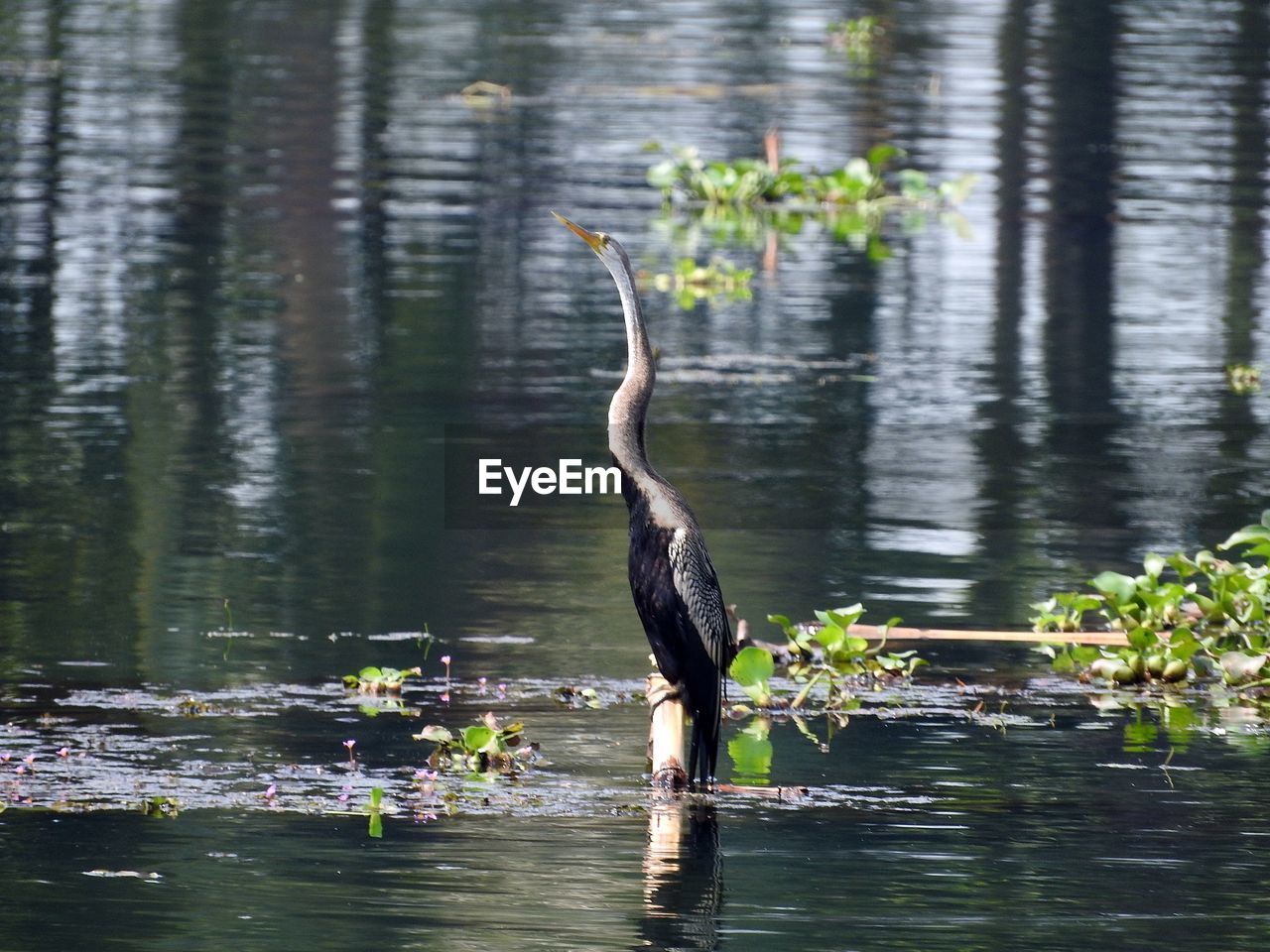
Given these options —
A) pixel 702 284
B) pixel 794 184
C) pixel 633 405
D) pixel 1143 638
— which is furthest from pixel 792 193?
pixel 633 405

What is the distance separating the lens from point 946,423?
15492 millimetres

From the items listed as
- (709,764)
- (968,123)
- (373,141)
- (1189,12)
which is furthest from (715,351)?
(1189,12)

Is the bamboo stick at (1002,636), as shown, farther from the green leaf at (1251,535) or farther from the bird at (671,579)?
the bird at (671,579)

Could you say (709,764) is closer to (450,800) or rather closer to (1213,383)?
(450,800)

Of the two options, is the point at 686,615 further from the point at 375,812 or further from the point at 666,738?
the point at 375,812

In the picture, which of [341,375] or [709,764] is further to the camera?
[341,375]

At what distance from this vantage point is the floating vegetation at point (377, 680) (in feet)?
30.7

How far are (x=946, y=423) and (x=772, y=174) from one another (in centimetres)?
1112

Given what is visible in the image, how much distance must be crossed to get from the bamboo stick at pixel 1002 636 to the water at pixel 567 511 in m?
0.08

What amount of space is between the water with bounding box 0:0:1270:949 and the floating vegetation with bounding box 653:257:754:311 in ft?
1.37

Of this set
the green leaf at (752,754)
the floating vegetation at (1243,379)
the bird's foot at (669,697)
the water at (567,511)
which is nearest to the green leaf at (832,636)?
the water at (567,511)

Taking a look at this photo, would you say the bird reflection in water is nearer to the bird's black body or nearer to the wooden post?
the wooden post

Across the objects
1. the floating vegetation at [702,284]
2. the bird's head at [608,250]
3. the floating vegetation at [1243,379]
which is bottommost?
the floating vegetation at [702,284]

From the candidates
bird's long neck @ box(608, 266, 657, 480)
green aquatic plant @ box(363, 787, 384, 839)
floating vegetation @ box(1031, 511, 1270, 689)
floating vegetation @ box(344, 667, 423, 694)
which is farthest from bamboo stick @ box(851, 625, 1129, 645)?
green aquatic plant @ box(363, 787, 384, 839)
